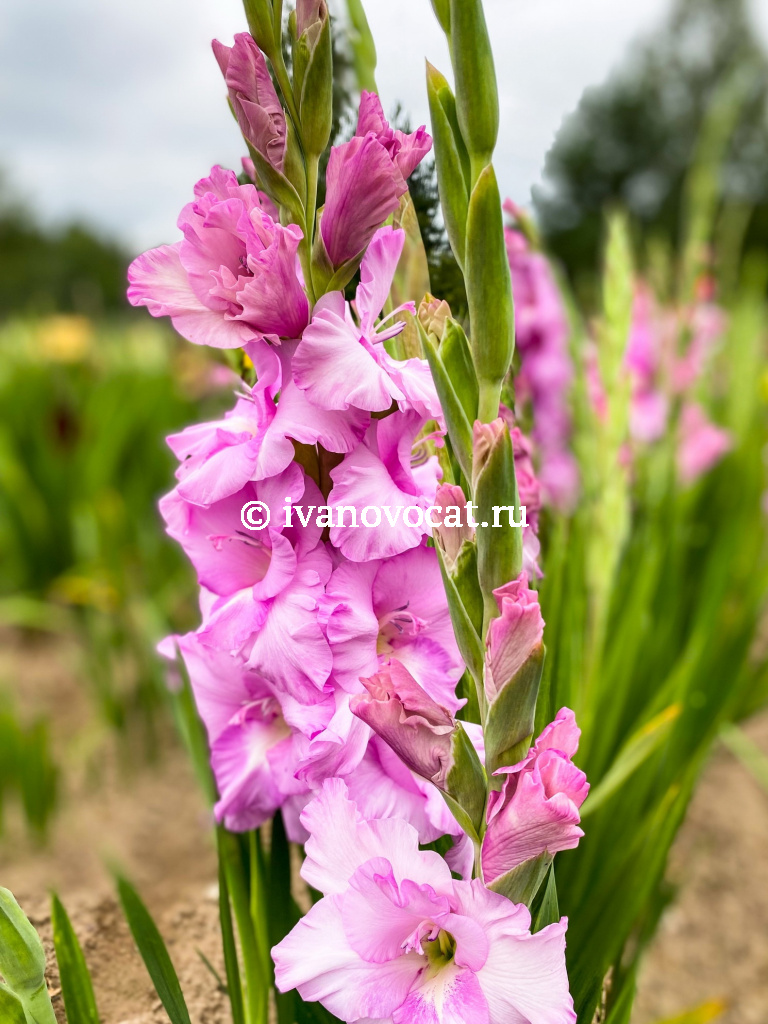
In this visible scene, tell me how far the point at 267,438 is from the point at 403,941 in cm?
22

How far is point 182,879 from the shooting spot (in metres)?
1.14

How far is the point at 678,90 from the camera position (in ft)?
59.6

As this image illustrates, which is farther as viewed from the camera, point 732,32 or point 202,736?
point 732,32

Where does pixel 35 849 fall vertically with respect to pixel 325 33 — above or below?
below

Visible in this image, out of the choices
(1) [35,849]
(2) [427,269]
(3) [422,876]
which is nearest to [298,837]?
(3) [422,876]

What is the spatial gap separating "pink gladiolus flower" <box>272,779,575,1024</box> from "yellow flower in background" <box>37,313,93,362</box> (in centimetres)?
319

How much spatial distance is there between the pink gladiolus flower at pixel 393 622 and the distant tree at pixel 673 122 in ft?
39.1

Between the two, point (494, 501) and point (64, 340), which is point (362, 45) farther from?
point (64, 340)

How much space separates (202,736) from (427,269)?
0.37 m

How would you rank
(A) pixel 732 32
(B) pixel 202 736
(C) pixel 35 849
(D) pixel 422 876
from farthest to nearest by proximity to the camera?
(A) pixel 732 32 → (C) pixel 35 849 → (B) pixel 202 736 → (D) pixel 422 876

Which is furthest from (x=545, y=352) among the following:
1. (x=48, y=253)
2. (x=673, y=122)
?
(x=48, y=253)

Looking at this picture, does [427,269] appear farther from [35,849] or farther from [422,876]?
[35,849]

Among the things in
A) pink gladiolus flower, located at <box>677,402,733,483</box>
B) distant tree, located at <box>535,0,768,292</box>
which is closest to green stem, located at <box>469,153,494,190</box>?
pink gladiolus flower, located at <box>677,402,733,483</box>

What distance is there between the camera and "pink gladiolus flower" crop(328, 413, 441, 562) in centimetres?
34
